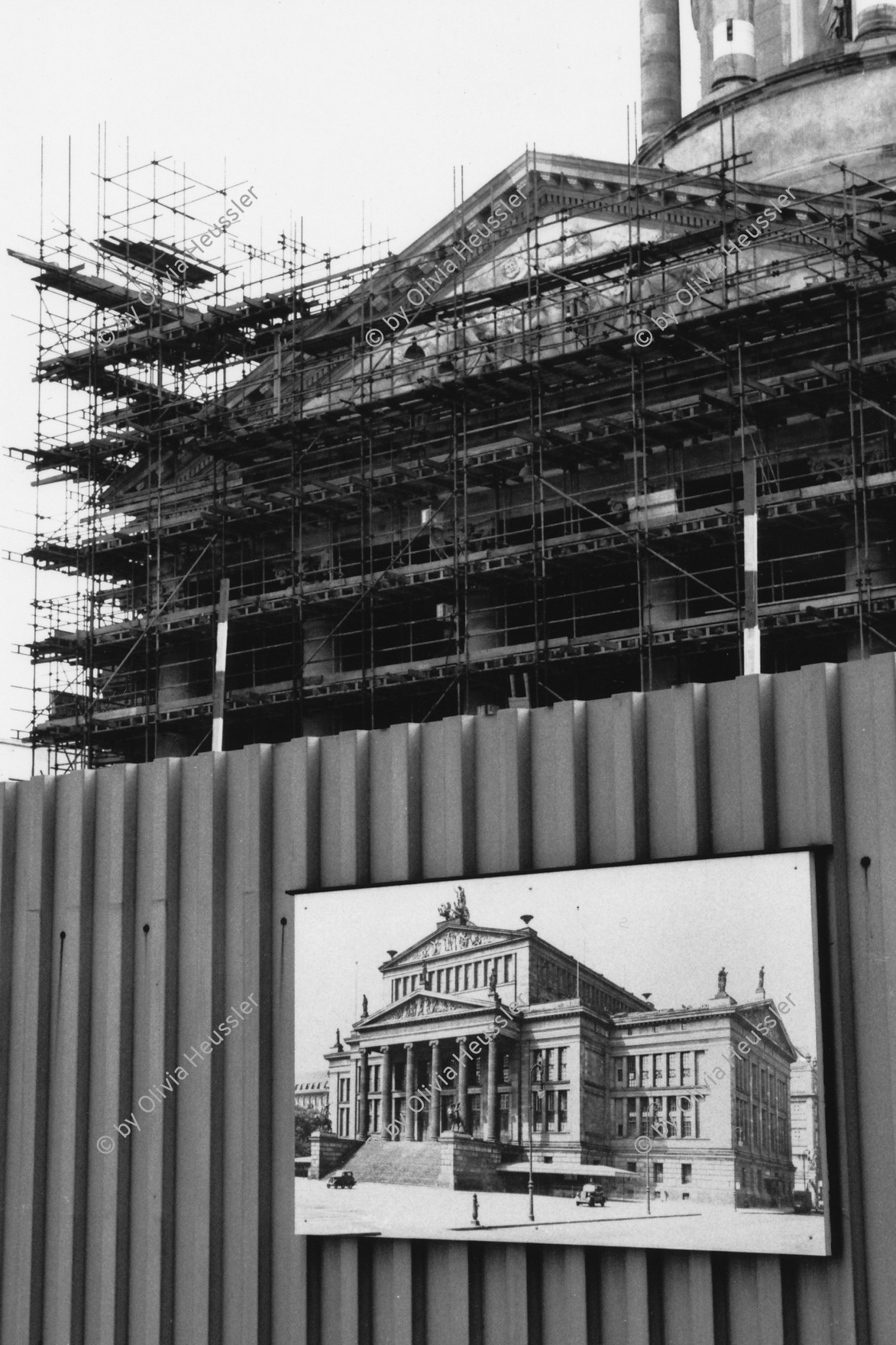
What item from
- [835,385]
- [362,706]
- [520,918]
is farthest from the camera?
[362,706]

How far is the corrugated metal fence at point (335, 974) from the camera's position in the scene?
15.3 m

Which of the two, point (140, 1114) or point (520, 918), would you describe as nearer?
point (520, 918)

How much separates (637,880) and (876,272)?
18.3 m

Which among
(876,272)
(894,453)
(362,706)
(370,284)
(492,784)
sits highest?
(370,284)

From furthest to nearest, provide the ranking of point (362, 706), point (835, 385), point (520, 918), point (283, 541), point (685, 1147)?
point (283, 541) < point (362, 706) < point (835, 385) < point (520, 918) < point (685, 1147)

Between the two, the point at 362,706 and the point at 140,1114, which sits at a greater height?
the point at 362,706

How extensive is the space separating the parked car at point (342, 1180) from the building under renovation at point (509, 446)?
1269 centimetres

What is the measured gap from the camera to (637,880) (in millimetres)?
16312

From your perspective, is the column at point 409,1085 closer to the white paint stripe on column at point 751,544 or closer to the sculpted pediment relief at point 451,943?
the sculpted pediment relief at point 451,943

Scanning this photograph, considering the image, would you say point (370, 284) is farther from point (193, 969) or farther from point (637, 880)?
point (637, 880)

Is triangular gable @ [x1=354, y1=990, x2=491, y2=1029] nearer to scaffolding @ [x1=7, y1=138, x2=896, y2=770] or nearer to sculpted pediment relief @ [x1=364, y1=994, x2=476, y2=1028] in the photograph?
sculpted pediment relief @ [x1=364, y1=994, x2=476, y2=1028]

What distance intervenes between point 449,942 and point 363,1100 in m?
1.69

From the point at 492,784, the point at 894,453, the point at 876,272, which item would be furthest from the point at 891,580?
the point at 492,784

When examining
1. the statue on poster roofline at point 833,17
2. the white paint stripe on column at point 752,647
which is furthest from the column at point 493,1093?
the statue on poster roofline at point 833,17
